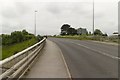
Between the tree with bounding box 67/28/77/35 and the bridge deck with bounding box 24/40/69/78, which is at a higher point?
the tree with bounding box 67/28/77/35

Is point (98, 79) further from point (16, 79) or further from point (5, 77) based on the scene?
point (5, 77)

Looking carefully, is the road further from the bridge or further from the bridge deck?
the bridge deck

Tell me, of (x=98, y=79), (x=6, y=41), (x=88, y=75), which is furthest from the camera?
(x=6, y=41)

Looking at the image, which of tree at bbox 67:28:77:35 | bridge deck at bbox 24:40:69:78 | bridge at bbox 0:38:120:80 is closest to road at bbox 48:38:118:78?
bridge at bbox 0:38:120:80

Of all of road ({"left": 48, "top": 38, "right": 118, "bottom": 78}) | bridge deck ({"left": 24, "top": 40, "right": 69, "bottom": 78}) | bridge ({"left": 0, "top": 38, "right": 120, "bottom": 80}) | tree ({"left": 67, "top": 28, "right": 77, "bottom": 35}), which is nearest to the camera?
bridge ({"left": 0, "top": 38, "right": 120, "bottom": 80})

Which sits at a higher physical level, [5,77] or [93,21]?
[93,21]

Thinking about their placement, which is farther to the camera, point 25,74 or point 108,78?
point 25,74

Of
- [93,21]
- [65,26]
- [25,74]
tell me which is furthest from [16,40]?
[65,26]

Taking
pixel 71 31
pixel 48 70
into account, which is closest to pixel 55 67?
pixel 48 70

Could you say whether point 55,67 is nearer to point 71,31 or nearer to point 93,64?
point 93,64

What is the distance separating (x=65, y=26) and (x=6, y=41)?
3965 inches

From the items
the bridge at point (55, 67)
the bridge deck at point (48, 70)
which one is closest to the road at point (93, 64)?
the bridge at point (55, 67)

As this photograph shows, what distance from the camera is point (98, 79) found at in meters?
10.2

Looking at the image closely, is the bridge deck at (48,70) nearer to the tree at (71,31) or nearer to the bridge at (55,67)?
the bridge at (55,67)
